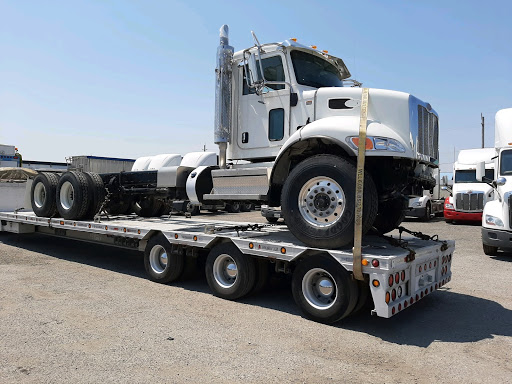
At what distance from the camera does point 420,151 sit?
216 inches

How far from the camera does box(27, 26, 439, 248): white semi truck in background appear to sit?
16.5 ft

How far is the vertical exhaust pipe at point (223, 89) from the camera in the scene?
6.65 m

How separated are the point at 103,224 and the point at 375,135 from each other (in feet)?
16.6

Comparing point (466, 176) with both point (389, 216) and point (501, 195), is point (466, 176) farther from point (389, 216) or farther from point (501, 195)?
point (389, 216)

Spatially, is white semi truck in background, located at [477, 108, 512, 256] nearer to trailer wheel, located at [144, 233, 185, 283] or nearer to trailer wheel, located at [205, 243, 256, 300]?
trailer wheel, located at [205, 243, 256, 300]

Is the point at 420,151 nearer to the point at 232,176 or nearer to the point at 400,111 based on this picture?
the point at 400,111

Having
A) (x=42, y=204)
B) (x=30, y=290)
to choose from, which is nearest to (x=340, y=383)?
(x=30, y=290)

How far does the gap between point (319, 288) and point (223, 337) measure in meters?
1.23

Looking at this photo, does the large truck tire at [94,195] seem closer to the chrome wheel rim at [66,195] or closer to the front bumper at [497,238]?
the chrome wheel rim at [66,195]

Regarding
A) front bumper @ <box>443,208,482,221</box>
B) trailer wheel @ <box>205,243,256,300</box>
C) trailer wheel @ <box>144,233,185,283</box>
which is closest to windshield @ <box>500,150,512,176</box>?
trailer wheel @ <box>205,243,256,300</box>

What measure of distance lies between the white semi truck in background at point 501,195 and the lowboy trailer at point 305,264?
3.97 m

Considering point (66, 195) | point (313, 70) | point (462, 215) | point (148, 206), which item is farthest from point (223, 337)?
point (462, 215)

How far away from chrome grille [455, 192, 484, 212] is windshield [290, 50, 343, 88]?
1216 centimetres

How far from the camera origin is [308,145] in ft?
18.0
